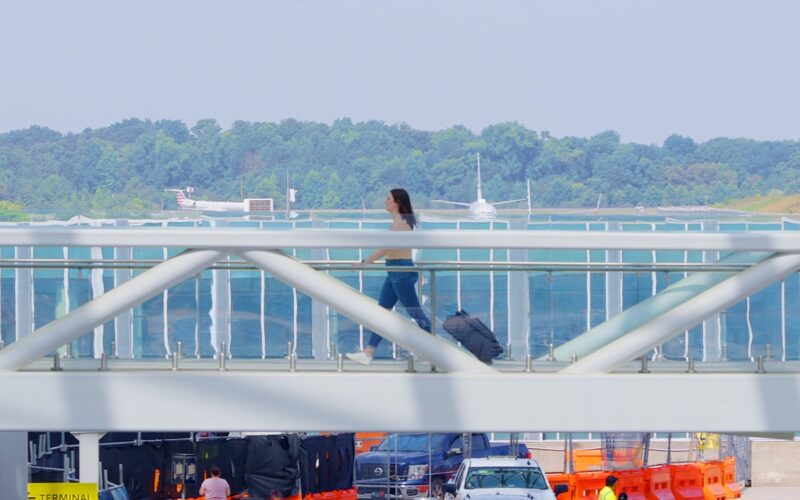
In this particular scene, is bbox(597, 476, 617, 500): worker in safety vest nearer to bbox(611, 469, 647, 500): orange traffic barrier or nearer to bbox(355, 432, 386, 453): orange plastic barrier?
bbox(611, 469, 647, 500): orange traffic barrier

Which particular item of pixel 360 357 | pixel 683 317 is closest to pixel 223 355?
pixel 360 357

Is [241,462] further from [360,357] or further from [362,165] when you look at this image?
[362,165]

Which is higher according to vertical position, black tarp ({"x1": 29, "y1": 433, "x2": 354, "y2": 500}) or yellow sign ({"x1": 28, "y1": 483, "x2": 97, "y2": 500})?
yellow sign ({"x1": 28, "y1": 483, "x2": 97, "y2": 500})

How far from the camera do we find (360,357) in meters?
6.80

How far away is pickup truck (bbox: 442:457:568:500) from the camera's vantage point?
17.9 m

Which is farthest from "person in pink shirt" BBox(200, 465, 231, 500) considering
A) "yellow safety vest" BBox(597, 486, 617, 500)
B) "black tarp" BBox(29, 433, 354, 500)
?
"yellow safety vest" BBox(597, 486, 617, 500)

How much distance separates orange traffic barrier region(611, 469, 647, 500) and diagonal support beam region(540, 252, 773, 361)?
14300mm

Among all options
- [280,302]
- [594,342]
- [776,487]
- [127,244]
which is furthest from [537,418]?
[776,487]

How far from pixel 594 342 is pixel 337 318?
1305 millimetres

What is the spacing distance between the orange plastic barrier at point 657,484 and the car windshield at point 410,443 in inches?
142

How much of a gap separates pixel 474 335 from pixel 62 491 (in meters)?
5.98

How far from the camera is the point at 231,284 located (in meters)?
7.16

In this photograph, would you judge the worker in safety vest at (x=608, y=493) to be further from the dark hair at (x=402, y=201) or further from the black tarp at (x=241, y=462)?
the dark hair at (x=402, y=201)

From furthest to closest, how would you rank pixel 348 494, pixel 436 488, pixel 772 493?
1. pixel 772 493
2. pixel 436 488
3. pixel 348 494
